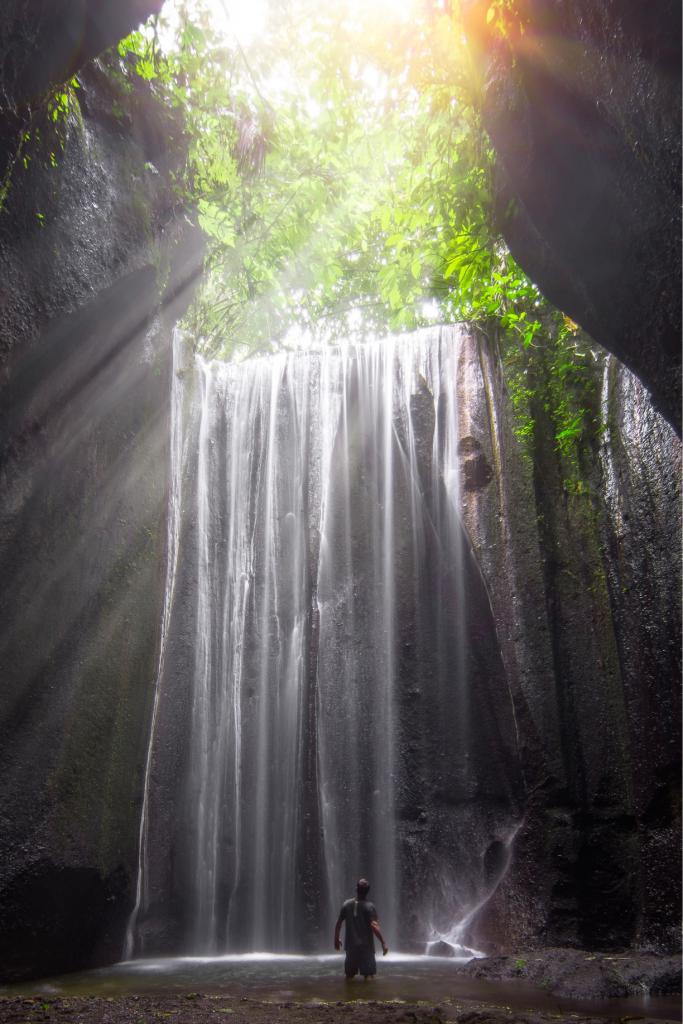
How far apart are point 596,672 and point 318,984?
4369 millimetres

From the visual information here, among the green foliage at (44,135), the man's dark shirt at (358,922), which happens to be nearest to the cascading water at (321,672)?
the man's dark shirt at (358,922)

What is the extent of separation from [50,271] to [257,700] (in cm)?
618

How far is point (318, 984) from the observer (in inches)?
257

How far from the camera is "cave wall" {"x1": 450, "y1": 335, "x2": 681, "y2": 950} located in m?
7.68

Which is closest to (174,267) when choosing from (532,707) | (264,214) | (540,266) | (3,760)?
(264,214)

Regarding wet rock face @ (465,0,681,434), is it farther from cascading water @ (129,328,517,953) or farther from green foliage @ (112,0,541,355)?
cascading water @ (129,328,517,953)

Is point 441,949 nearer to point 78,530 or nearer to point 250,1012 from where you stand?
point 250,1012

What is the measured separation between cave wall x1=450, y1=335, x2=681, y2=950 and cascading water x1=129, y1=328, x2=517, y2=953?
67 centimetres

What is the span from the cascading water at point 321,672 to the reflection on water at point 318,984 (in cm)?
99

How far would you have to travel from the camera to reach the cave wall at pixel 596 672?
303 inches

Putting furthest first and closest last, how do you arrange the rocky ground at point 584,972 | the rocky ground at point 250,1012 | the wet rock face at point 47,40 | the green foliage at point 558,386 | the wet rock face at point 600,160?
the green foliage at point 558,386 < the rocky ground at point 584,972 < the wet rock face at point 47,40 < the rocky ground at point 250,1012 < the wet rock face at point 600,160

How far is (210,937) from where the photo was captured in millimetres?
9078

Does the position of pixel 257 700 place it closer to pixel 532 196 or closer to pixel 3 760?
pixel 3 760

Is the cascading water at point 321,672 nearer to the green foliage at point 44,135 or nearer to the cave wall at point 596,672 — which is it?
the cave wall at point 596,672
